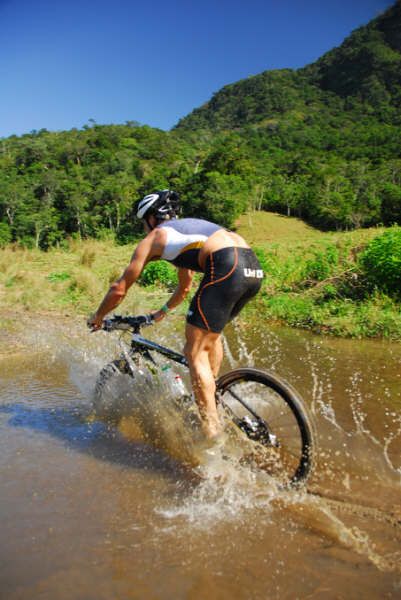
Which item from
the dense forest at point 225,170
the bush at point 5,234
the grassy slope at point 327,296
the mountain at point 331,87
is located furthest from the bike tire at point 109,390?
the mountain at point 331,87

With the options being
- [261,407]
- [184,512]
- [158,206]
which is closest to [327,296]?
[261,407]

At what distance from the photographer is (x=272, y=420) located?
3.56 meters

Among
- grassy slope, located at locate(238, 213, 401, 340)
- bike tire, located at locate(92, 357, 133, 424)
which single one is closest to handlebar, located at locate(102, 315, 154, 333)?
bike tire, located at locate(92, 357, 133, 424)

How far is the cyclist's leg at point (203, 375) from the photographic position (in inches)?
124

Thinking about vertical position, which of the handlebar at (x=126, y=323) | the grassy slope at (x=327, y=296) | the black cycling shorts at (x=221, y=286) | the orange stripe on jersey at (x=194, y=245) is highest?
the orange stripe on jersey at (x=194, y=245)

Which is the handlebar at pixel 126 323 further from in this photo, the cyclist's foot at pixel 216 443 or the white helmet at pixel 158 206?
the cyclist's foot at pixel 216 443

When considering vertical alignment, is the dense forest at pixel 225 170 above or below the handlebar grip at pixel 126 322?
above

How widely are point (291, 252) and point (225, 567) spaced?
10117 mm

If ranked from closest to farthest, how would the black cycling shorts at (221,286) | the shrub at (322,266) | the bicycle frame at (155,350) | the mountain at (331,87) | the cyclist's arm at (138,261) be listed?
the black cycling shorts at (221,286) < the cyclist's arm at (138,261) < the bicycle frame at (155,350) < the shrub at (322,266) < the mountain at (331,87)

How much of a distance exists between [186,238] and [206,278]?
1.06 feet

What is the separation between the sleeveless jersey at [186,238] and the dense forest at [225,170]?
42208mm

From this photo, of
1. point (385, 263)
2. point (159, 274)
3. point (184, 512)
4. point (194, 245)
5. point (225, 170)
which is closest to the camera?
point (184, 512)

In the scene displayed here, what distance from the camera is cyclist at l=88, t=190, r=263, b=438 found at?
3074 millimetres

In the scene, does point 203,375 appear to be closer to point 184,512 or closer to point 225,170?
point 184,512
